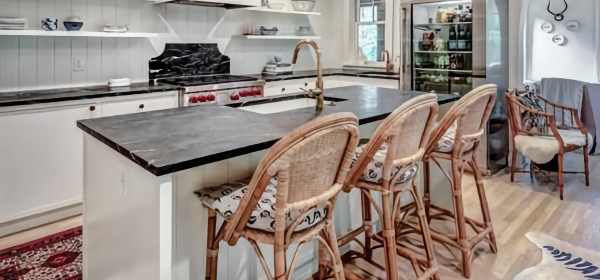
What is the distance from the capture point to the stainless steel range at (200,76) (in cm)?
375

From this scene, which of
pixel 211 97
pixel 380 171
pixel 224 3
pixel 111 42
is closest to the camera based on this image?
pixel 380 171

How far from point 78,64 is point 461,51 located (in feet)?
11.6

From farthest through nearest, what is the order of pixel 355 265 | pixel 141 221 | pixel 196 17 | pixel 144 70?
pixel 196 17 → pixel 144 70 → pixel 355 265 → pixel 141 221

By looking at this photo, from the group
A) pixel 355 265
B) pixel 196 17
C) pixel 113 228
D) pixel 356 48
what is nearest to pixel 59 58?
pixel 196 17

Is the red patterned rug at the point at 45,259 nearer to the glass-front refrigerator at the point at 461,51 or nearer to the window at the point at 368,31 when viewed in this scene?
the glass-front refrigerator at the point at 461,51

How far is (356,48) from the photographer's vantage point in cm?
562

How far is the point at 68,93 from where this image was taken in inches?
123

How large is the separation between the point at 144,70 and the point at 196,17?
2.59 feet

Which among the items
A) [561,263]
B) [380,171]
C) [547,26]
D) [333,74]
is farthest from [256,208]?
[547,26]

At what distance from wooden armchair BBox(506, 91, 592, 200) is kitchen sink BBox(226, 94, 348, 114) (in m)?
2.00

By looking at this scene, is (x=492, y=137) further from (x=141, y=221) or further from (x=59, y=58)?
(x=59, y=58)

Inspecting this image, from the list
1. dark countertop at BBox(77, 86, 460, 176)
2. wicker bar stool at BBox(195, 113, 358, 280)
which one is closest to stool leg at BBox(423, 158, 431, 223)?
dark countertop at BBox(77, 86, 460, 176)

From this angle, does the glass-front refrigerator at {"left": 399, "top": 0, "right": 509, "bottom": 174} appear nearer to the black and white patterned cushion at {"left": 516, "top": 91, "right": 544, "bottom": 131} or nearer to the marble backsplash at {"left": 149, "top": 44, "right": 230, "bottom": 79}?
the black and white patterned cushion at {"left": 516, "top": 91, "right": 544, "bottom": 131}

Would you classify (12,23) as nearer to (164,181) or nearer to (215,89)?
(215,89)
